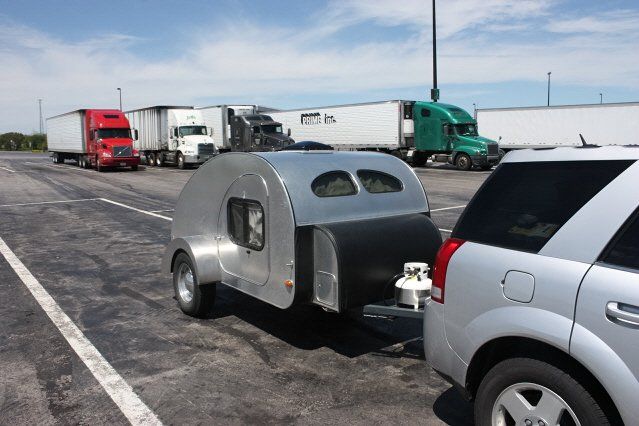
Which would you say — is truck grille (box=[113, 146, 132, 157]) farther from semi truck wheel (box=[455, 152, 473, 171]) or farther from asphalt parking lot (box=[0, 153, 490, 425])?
asphalt parking lot (box=[0, 153, 490, 425])

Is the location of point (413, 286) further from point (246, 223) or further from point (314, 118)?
point (314, 118)

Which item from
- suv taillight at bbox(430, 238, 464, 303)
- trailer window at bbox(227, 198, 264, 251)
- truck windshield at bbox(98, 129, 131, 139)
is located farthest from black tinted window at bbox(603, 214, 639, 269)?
truck windshield at bbox(98, 129, 131, 139)

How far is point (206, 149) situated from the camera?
34062 millimetres

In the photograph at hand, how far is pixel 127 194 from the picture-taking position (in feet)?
64.4

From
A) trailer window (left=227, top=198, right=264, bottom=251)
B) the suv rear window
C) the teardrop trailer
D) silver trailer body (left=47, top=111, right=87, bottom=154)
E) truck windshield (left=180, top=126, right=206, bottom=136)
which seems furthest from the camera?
silver trailer body (left=47, top=111, right=87, bottom=154)

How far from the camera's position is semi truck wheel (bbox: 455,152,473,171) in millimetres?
30073

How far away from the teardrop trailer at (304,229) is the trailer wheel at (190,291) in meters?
0.01

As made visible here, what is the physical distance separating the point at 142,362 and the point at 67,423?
3.50ft

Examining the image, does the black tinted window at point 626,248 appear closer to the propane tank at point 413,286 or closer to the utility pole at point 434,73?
the propane tank at point 413,286

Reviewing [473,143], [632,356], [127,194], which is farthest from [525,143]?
[632,356]

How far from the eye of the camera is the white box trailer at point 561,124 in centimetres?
2998

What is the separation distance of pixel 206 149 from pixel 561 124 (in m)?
20.6

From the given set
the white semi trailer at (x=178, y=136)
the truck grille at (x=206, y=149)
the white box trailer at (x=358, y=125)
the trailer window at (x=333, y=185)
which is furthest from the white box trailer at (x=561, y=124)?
the trailer window at (x=333, y=185)

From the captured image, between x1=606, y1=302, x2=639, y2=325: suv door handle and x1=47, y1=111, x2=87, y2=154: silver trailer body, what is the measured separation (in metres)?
36.1
